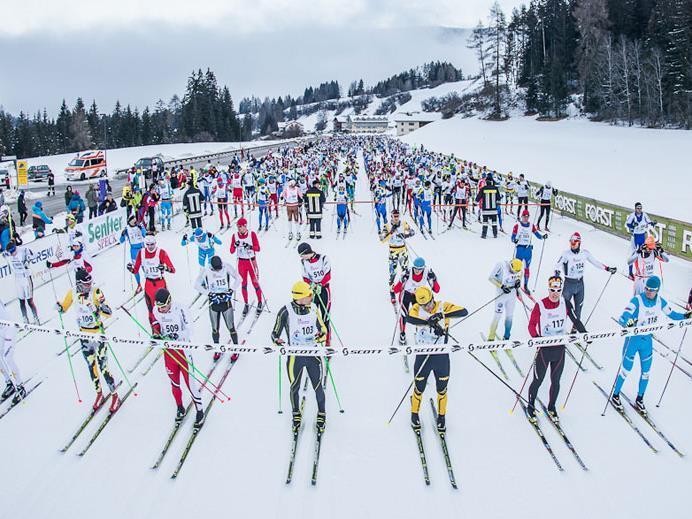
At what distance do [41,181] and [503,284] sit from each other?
1683 inches

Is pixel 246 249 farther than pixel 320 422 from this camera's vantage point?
Yes

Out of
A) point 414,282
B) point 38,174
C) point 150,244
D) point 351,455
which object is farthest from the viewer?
point 38,174

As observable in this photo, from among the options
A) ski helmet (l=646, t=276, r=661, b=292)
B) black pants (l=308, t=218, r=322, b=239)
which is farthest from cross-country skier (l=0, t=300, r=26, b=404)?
black pants (l=308, t=218, r=322, b=239)

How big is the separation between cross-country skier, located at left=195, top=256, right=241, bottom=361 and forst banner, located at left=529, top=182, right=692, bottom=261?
40.4ft

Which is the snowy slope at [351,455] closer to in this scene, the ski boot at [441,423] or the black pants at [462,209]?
the ski boot at [441,423]

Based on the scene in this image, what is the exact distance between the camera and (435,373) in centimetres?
585

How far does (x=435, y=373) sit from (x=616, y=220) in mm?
13841

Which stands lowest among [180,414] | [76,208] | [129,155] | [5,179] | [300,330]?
[180,414]

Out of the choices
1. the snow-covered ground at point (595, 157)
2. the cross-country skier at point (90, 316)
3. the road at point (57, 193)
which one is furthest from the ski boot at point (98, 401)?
the snow-covered ground at point (595, 157)

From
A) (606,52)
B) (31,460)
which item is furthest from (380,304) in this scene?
(606,52)

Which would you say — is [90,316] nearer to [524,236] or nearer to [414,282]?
[414,282]

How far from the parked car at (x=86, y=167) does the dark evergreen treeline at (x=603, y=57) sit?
5199 cm

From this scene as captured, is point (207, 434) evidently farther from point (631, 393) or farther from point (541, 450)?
point (631, 393)

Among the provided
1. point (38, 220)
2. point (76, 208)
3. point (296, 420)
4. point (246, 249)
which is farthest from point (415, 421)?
point (76, 208)
